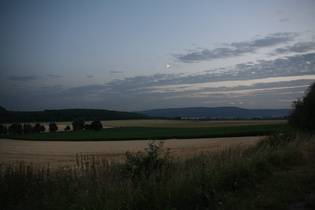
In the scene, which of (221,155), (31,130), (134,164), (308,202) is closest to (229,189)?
(308,202)

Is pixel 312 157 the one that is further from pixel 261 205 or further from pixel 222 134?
pixel 222 134

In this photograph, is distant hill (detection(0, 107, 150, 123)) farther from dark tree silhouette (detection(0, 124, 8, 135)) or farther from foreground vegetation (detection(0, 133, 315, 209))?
foreground vegetation (detection(0, 133, 315, 209))

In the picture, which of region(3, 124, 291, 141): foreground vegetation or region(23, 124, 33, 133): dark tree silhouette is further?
region(23, 124, 33, 133): dark tree silhouette

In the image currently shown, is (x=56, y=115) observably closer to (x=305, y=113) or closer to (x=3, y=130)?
(x=3, y=130)

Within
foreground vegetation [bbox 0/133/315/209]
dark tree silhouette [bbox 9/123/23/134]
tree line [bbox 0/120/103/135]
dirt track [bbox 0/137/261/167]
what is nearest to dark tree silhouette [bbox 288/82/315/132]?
dirt track [bbox 0/137/261/167]

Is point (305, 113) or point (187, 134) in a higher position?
point (305, 113)

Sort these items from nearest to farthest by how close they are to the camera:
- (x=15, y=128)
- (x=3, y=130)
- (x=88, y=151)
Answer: (x=88, y=151) → (x=3, y=130) → (x=15, y=128)

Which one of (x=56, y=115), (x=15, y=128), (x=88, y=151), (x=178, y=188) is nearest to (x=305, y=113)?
(x=88, y=151)

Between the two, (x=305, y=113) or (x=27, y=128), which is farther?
(x=27, y=128)

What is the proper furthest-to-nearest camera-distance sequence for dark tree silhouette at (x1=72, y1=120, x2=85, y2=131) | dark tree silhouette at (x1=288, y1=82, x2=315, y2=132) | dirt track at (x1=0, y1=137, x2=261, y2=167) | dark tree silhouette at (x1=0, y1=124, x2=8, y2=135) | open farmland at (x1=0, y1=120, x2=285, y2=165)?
1. dark tree silhouette at (x1=72, y1=120, x2=85, y2=131)
2. dark tree silhouette at (x1=0, y1=124, x2=8, y2=135)
3. dark tree silhouette at (x1=288, y1=82, x2=315, y2=132)
4. open farmland at (x1=0, y1=120, x2=285, y2=165)
5. dirt track at (x1=0, y1=137, x2=261, y2=167)

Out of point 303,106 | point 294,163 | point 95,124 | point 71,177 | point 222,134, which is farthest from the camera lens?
point 95,124

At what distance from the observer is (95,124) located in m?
81.8

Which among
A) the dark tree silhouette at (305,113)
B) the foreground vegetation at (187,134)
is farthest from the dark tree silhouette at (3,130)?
the dark tree silhouette at (305,113)

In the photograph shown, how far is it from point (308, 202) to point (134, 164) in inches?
254
